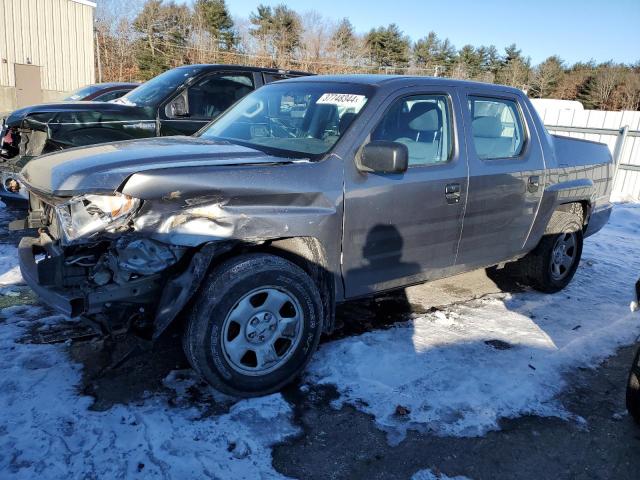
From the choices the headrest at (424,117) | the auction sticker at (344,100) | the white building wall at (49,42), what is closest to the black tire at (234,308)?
the auction sticker at (344,100)

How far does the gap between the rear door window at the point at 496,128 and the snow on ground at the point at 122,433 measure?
2.53m

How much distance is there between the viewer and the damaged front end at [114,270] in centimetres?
257

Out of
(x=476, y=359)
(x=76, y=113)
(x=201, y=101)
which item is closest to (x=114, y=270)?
(x=476, y=359)

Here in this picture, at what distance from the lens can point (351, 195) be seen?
123 inches

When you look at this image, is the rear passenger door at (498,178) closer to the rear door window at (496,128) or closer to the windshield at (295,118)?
the rear door window at (496,128)

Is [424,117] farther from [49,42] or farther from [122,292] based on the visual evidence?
[49,42]

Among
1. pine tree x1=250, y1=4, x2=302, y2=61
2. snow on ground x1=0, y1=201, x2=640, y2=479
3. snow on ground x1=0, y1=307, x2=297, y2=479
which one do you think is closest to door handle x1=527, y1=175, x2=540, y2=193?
snow on ground x1=0, y1=201, x2=640, y2=479

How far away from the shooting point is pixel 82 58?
25.8m

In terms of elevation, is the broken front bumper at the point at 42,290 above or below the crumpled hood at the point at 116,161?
below

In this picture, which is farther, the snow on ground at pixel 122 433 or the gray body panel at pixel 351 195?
the gray body panel at pixel 351 195

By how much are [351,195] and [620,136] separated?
10883mm

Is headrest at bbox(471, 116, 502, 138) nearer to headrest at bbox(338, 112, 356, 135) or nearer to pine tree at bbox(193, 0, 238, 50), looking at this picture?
headrest at bbox(338, 112, 356, 135)

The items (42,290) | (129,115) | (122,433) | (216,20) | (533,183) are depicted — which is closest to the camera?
(122,433)

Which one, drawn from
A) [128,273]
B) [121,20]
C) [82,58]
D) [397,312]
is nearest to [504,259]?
[397,312]
